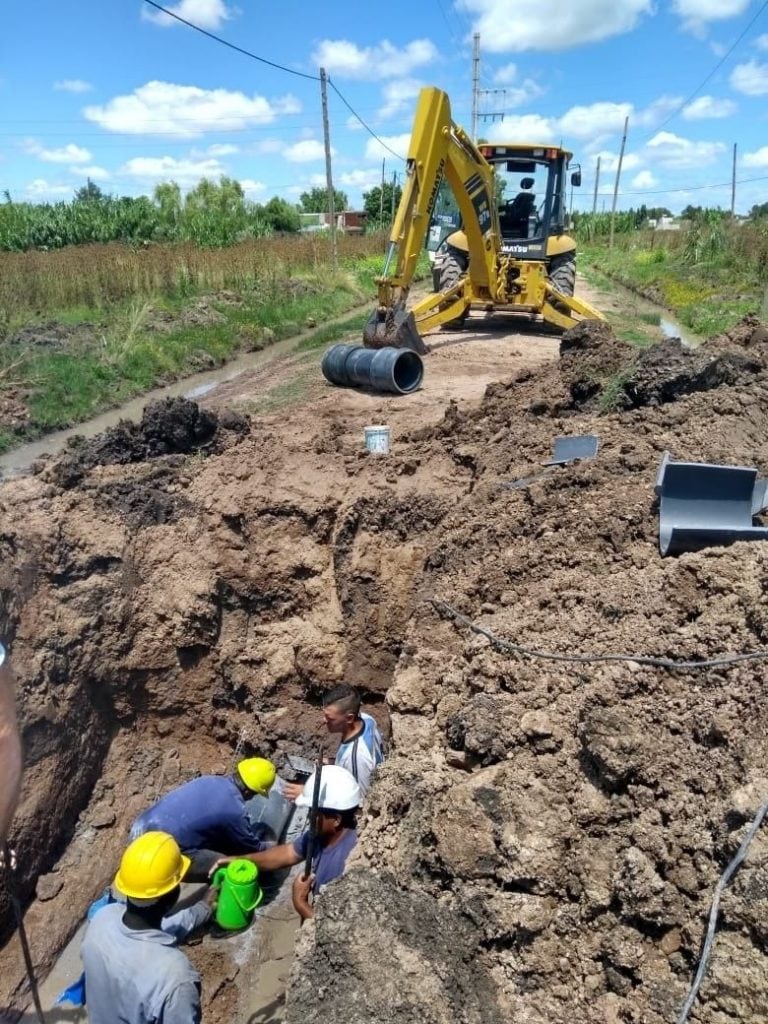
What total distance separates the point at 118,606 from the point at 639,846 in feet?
13.3

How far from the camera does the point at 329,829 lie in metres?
3.92

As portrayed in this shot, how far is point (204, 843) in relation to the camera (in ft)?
14.6

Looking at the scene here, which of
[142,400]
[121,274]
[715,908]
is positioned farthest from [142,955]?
[121,274]

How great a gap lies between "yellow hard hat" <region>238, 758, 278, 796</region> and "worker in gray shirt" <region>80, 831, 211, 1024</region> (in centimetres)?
126

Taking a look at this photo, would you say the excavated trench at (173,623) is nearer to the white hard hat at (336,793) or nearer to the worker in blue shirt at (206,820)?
the worker in blue shirt at (206,820)

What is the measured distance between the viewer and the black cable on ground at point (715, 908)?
220 centimetres

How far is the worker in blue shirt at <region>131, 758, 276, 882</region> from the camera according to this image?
4383 mm

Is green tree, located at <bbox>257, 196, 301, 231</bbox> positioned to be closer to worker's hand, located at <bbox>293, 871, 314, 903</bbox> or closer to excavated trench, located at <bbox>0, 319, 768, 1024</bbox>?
excavated trench, located at <bbox>0, 319, 768, 1024</bbox>

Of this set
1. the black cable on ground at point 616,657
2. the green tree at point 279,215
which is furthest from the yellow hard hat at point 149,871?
the green tree at point 279,215

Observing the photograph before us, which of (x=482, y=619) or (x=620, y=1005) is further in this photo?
(x=482, y=619)

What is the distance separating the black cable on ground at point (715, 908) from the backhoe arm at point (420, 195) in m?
9.09

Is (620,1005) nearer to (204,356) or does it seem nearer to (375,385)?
(375,385)

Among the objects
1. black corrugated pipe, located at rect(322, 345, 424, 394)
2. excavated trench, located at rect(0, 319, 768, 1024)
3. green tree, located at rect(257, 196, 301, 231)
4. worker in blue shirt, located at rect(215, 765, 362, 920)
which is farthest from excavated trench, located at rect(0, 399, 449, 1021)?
green tree, located at rect(257, 196, 301, 231)

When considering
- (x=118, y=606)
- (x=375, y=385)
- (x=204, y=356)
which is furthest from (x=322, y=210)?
(x=118, y=606)
